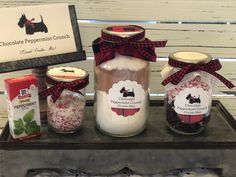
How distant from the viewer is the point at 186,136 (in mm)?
1032

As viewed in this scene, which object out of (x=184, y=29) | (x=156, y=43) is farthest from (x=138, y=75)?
(x=184, y=29)

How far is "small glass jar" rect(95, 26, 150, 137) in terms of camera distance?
3.15ft

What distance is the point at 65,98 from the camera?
1.00 m

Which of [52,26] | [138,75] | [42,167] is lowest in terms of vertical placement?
[42,167]

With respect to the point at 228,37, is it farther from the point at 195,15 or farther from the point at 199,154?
the point at 199,154

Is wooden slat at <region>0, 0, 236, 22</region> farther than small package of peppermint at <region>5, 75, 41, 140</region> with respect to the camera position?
Yes

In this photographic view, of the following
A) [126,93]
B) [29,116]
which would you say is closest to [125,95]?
[126,93]

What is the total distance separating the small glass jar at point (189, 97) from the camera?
98 cm

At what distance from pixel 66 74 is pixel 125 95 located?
16cm

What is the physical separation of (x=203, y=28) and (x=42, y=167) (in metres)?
0.62

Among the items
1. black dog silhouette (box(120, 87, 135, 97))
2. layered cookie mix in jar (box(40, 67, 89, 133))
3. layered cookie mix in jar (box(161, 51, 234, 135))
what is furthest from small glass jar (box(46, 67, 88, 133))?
layered cookie mix in jar (box(161, 51, 234, 135))

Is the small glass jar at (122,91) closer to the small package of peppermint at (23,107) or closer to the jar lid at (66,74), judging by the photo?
the jar lid at (66,74)

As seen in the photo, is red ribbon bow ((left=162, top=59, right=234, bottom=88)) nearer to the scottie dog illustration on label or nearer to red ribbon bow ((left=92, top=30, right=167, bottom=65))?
red ribbon bow ((left=92, top=30, right=167, bottom=65))

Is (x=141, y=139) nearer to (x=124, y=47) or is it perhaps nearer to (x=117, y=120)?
(x=117, y=120)
